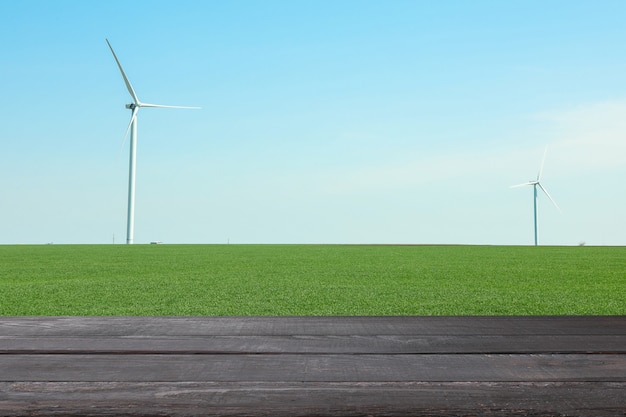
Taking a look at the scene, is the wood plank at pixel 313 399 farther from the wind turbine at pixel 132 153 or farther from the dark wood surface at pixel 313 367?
the wind turbine at pixel 132 153

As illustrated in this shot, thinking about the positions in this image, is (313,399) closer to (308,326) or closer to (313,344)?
(313,344)

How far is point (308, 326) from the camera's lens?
2980 millimetres

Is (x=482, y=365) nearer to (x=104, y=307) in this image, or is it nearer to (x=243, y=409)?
(x=243, y=409)

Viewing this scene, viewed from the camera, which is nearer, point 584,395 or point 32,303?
point 584,395

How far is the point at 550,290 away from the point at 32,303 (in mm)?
5657

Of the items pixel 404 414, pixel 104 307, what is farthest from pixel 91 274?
pixel 404 414

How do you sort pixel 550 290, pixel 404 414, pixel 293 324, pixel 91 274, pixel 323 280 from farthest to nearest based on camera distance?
pixel 91 274
pixel 323 280
pixel 550 290
pixel 293 324
pixel 404 414

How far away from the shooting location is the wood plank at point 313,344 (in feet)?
8.13

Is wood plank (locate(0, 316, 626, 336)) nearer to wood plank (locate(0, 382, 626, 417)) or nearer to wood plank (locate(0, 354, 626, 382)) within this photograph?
wood plank (locate(0, 354, 626, 382))

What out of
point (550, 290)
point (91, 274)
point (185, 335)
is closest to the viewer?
point (185, 335)

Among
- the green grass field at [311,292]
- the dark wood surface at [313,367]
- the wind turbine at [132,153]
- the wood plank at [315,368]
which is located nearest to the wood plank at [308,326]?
the dark wood surface at [313,367]

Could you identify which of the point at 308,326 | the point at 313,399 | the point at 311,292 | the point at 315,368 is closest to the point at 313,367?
the point at 315,368

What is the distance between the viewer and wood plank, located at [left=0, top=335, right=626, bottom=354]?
2.48 meters

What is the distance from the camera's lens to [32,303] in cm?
563
